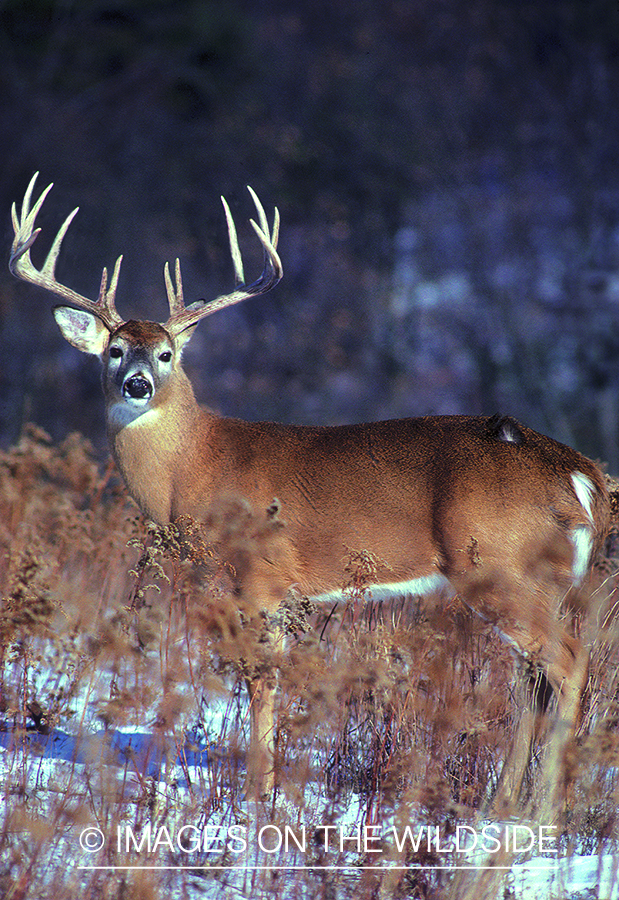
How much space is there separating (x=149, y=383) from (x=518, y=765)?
2.01 meters

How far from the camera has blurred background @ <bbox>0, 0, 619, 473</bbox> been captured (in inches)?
503

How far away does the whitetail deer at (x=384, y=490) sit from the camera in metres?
3.57

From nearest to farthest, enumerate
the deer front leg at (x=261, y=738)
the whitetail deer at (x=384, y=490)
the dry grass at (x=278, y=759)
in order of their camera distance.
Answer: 1. the dry grass at (x=278, y=759)
2. the deer front leg at (x=261, y=738)
3. the whitetail deer at (x=384, y=490)

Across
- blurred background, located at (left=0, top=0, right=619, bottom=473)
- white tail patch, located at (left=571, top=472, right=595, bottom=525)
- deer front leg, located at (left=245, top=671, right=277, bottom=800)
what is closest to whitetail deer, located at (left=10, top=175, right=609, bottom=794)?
white tail patch, located at (left=571, top=472, right=595, bottom=525)

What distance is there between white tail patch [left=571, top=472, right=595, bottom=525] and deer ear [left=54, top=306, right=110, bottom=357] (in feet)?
6.73

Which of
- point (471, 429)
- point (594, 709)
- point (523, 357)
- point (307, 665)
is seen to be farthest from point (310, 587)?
point (523, 357)

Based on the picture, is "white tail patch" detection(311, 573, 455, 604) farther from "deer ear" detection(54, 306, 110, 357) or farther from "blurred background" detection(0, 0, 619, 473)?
"blurred background" detection(0, 0, 619, 473)

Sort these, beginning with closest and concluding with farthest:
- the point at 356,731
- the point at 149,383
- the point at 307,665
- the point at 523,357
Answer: the point at 307,665 < the point at 356,731 < the point at 149,383 < the point at 523,357

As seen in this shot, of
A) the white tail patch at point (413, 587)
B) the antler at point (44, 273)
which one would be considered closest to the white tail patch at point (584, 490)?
the white tail patch at point (413, 587)

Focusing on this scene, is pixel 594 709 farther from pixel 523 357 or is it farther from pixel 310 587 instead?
pixel 523 357

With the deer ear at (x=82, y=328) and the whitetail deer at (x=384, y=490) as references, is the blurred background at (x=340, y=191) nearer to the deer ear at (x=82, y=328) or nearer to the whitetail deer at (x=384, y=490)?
the deer ear at (x=82, y=328)

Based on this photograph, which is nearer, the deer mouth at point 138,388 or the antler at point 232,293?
the deer mouth at point 138,388

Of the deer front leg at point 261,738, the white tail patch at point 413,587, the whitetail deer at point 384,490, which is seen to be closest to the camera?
the deer front leg at point 261,738

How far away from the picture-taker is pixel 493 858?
249 centimetres
